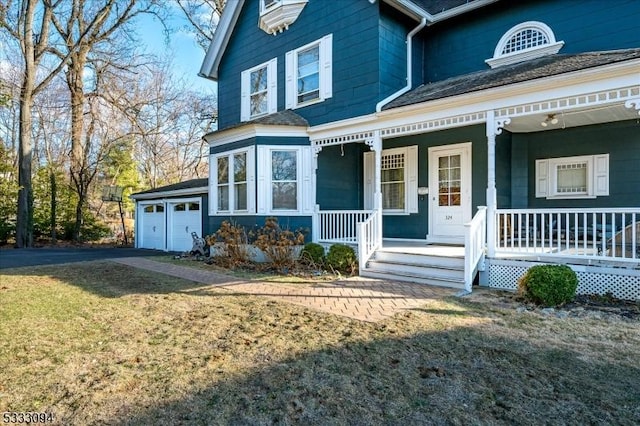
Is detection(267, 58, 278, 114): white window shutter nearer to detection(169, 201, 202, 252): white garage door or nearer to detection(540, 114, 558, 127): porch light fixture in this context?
→ detection(169, 201, 202, 252): white garage door

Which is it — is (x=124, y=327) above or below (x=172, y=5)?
below

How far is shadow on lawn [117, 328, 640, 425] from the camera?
2.86m

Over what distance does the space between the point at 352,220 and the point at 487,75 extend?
4449 millimetres

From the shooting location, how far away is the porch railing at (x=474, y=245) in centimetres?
689

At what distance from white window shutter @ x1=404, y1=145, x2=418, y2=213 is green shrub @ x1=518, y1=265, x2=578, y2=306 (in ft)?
15.5

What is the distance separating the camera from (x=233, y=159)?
11305mm

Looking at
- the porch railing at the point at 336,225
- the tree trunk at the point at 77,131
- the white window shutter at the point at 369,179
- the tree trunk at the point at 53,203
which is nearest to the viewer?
the porch railing at the point at 336,225

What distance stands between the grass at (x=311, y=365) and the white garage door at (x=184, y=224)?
8.38m

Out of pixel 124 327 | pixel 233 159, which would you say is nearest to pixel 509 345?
pixel 124 327

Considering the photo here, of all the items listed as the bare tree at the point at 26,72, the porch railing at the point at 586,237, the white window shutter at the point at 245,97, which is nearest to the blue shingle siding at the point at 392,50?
the porch railing at the point at 586,237

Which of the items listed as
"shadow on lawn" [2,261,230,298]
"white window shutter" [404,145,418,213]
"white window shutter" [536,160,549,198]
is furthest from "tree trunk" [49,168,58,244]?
"white window shutter" [536,160,549,198]

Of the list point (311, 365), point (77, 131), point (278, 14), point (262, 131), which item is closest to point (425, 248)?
point (262, 131)

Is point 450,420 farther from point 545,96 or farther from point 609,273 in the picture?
point 545,96

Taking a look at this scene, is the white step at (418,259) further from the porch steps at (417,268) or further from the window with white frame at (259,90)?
the window with white frame at (259,90)
